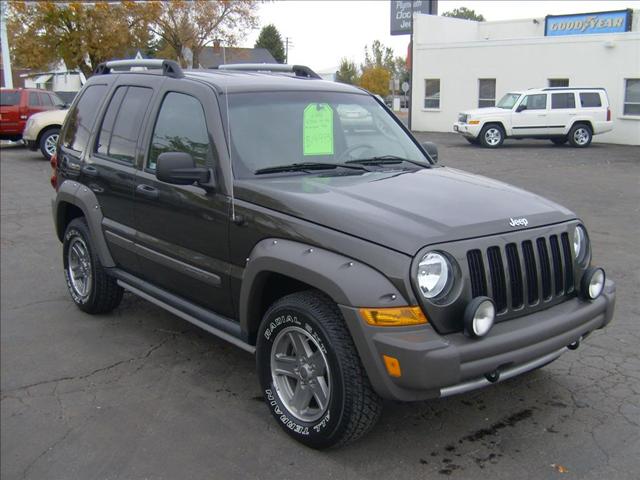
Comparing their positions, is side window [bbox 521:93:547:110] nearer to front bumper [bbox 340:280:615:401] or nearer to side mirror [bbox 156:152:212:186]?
side mirror [bbox 156:152:212:186]

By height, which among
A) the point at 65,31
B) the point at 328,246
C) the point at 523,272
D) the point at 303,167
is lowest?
the point at 523,272

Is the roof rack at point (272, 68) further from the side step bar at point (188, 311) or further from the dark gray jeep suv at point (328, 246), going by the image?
the side step bar at point (188, 311)

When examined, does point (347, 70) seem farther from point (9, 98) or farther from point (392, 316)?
point (392, 316)

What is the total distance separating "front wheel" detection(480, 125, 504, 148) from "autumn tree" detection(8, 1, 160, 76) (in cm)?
1738

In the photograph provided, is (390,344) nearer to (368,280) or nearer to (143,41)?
(368,280)

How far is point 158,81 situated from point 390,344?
111 inches

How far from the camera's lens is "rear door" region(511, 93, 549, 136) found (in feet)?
72.0

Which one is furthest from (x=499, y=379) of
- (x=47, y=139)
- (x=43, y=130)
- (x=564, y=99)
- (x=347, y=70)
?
(x=347, y=70)

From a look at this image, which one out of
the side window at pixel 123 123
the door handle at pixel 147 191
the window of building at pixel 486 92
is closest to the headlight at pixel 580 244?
the door handle at pixel 147 191

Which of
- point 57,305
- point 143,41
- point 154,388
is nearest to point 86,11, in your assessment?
point 143,41

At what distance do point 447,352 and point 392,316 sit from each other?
0.30 meters

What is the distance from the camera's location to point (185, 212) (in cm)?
432

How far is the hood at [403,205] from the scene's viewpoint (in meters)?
3.31

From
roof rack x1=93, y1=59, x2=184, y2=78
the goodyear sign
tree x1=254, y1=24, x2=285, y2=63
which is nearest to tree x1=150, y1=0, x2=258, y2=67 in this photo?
the goodyear sign
